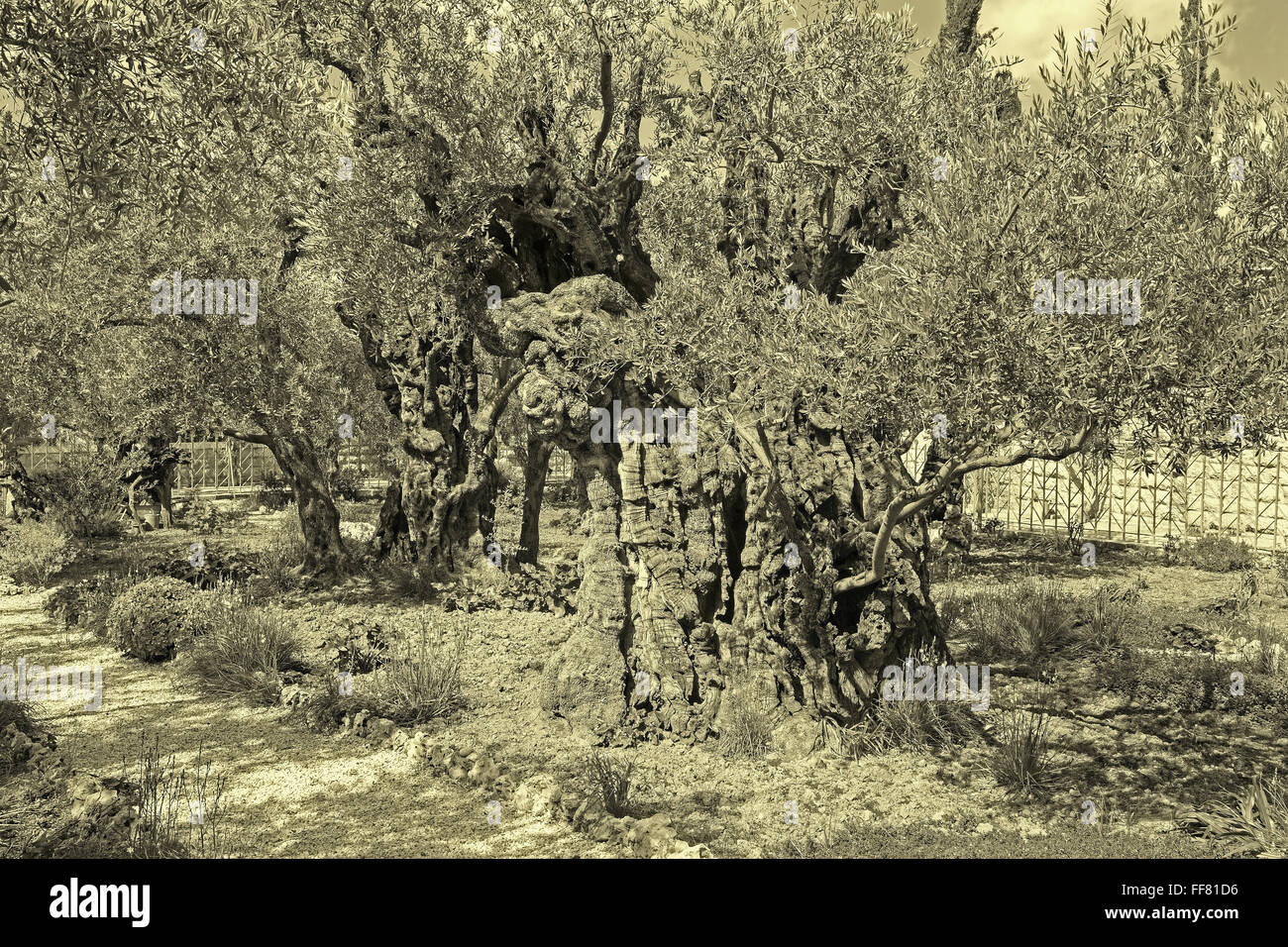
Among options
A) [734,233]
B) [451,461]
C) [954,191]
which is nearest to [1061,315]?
[954,191]

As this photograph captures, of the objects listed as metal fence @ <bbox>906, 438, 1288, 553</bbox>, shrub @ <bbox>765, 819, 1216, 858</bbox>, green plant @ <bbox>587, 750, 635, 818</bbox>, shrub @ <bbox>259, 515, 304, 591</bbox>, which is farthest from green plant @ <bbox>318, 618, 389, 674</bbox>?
metal fence @ <bbox>906, 438, 1288, 553</bbox>

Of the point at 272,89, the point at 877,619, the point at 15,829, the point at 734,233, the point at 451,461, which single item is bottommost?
the point at 15,829

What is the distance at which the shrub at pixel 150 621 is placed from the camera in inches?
475

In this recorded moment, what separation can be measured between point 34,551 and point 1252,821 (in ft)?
64.1

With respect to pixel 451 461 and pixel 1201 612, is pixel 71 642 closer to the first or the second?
pixel 451 461

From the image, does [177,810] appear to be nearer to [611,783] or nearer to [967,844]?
[611,783]

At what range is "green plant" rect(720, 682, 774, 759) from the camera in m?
8.19

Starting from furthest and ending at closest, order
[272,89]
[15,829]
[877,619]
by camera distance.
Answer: [877,619]
[272,89]
[15,829]

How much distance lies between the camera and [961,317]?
5504mm

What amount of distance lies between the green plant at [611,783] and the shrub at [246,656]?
4.34 m

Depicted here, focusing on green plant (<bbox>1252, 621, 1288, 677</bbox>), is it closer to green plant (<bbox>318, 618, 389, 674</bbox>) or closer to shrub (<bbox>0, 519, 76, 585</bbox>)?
green plant (<bbox>318, 618, 389, 674</bbox>)

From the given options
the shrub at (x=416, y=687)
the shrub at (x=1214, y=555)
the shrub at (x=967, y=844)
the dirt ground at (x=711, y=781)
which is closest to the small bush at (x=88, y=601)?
the dirt ground at (x=711, y=781)
